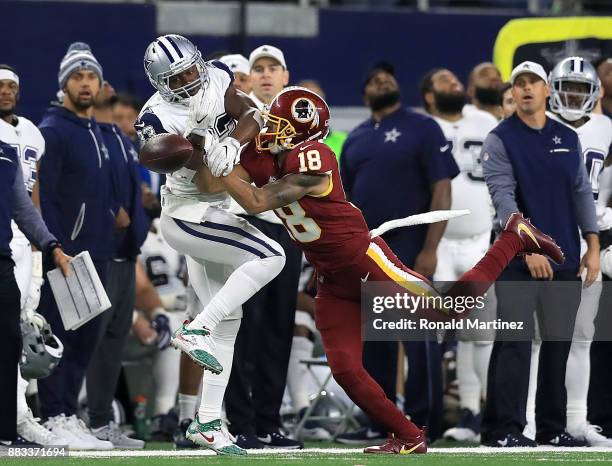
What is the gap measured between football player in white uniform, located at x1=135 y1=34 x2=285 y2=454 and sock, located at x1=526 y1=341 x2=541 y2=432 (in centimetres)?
219

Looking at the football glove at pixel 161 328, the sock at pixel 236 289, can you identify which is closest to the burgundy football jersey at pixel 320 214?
the sock at pixel 236 289

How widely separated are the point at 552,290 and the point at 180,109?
2.31m

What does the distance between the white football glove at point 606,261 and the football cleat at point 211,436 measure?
2.69 m

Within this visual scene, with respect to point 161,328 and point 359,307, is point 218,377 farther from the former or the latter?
point 161,328

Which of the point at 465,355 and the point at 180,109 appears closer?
the point at 180,109

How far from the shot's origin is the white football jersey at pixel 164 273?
10734 mm

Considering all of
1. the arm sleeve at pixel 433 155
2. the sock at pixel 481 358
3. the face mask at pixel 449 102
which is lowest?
the sock at pixel 481 358

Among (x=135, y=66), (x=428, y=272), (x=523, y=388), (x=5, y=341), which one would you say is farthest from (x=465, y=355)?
(x=135, y=66)

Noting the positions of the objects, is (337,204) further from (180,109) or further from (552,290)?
(552,290)

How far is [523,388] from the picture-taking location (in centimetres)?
841

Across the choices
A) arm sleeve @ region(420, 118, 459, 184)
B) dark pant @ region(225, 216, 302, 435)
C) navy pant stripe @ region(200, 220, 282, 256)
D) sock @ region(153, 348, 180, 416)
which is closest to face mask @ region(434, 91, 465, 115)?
arm sleeve @ region(420, 118, 459, 184)

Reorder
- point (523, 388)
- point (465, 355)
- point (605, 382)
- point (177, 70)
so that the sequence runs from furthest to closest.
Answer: point (465, 355) < point (605, 382) < point (523, 388) < point (177, 70)

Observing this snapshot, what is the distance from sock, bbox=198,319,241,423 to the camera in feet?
24.4

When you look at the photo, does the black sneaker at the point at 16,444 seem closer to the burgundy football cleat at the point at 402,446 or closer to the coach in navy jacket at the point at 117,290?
the coach in navy jacket at the point at 117,290
